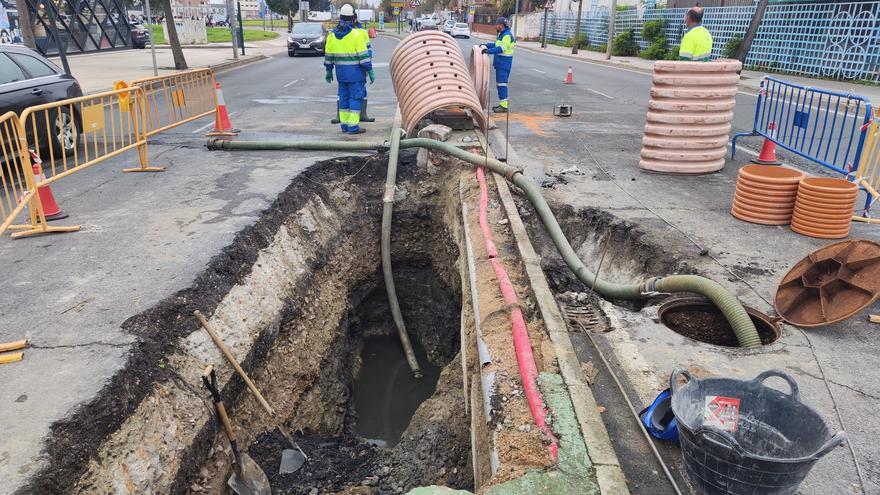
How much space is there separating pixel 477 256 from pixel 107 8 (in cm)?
3074

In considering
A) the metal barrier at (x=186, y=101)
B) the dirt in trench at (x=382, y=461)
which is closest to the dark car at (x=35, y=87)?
the metal barrier at (x=186, y=101)

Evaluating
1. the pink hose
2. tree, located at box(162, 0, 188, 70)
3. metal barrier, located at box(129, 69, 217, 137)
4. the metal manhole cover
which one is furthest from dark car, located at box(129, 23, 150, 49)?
the metal manhole cover

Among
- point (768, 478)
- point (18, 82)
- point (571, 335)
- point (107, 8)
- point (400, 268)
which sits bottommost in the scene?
point (400, 268)

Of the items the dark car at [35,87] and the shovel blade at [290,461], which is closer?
the shovel blade at [290,461]

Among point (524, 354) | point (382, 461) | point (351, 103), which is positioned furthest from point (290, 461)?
point (351, 103)

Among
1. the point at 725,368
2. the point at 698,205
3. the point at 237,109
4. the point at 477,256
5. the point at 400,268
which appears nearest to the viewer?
the point at 725,368

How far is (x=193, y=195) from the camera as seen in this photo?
6797mm

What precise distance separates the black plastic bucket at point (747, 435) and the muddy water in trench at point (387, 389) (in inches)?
165

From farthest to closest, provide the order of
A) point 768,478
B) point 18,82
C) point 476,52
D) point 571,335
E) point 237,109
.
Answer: point 237,109 < point 476,52 < point 18,82 < point 571,335 < point 768,478

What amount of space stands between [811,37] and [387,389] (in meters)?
20.7

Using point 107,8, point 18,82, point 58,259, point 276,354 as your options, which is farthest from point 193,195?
point 107,8

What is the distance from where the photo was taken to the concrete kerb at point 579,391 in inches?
112

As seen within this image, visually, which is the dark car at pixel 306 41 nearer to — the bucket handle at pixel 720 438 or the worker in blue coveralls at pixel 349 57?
the worker in blue coveralls at pixel 349 57

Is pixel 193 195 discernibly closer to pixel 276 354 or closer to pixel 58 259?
pixel 58 259
